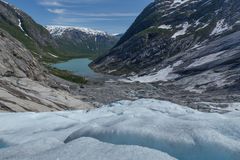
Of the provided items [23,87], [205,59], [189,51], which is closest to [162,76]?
[205,59]

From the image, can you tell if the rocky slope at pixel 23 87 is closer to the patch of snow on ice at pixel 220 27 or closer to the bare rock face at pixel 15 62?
the bare rock face at pixel 15 62

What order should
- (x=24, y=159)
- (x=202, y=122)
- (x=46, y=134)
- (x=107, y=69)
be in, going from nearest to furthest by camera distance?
(x=24, y=159), (x=202, y=122), (x=46, y=134), (x=107, y=69)

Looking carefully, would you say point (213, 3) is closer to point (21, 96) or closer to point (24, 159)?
point (21, 96)

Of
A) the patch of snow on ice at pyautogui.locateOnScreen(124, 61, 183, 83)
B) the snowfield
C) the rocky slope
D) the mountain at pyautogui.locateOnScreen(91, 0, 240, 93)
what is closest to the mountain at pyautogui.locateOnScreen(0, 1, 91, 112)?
the rocky slope

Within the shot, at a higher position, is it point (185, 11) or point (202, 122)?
point (185, 11)

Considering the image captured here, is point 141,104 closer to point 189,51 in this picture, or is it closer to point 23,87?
point 23,87

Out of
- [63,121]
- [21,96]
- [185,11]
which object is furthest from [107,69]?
[63,121]

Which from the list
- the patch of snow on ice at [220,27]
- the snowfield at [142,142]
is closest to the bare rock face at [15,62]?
the snowfield at [142,142]
